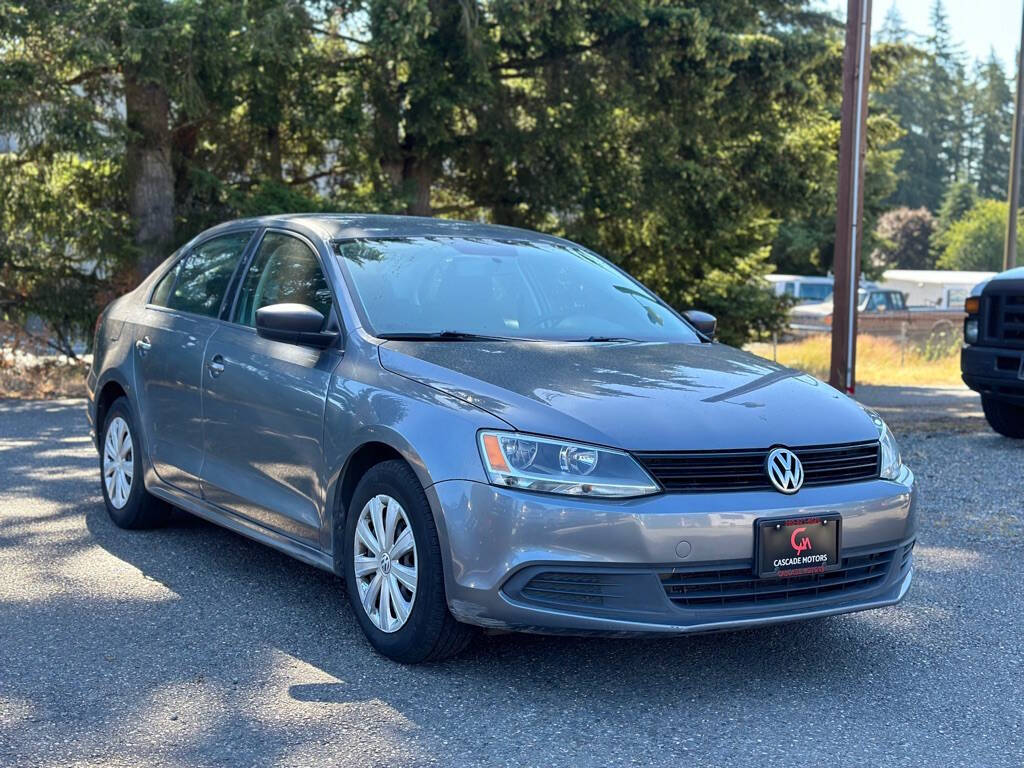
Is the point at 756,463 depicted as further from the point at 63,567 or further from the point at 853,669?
the point at 63,567

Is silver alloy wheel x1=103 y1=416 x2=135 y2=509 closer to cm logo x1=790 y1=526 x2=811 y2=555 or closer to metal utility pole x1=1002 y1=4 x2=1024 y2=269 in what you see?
cm logo x1=790 y1=526 x2=811 y2=555

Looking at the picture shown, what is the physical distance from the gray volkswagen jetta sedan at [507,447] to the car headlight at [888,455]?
2cm

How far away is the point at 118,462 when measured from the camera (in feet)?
21.8

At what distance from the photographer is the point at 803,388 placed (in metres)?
4.77

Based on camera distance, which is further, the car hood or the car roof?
the car roof

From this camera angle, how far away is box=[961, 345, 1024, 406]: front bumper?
9648 millimetres

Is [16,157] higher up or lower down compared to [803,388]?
higher up

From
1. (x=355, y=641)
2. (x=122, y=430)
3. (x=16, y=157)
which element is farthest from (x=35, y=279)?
(x=355, y=641)

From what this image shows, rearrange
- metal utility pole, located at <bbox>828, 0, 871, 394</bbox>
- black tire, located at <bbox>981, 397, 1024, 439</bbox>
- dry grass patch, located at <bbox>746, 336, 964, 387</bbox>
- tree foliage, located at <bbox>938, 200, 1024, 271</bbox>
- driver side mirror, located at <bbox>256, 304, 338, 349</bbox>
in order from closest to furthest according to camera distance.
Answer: driver side mirror, located at <bbox>256, 304, 338, 349</bbox>, black tire, located at <bbox>981, 397, 1024, 439</bbox>, metal utility pole, located at <bbox>828, 0, 871, 394</bbox>, dry grass patch, located at <bbox>746, 336, 964, 387</bbox>, tree foliage, located at <bbox>938, 200, 1024, 271</bbox>

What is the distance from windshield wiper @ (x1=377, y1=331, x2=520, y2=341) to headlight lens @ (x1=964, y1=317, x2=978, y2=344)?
246 inches

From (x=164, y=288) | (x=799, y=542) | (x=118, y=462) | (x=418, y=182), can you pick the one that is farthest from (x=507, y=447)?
(x=418, y=182)

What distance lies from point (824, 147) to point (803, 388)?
1610 cm

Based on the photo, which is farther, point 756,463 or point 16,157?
point 16,157

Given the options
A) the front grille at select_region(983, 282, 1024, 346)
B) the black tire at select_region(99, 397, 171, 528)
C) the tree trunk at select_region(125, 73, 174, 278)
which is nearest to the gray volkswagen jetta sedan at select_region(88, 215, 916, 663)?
the black tire at select_region(99, 397, 171, 528)
